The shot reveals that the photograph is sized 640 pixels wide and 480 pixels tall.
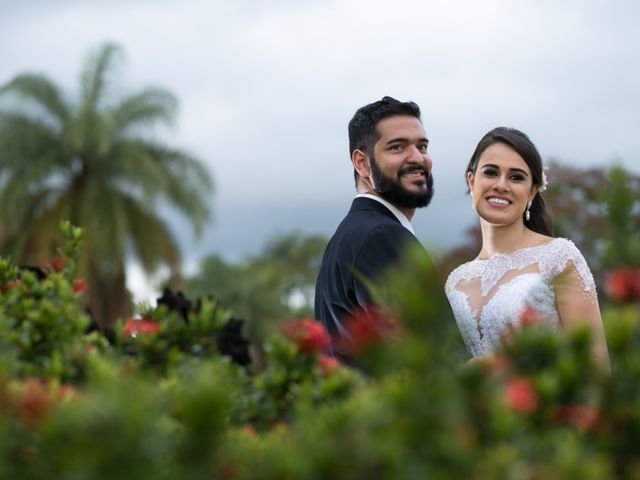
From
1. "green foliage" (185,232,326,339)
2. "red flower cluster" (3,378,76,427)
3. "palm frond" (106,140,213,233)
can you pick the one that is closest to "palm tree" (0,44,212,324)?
"palm frond" (106,140,213,233)

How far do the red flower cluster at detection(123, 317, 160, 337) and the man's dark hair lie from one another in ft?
10.8

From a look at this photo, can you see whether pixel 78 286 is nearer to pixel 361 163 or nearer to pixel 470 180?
pixel 361 163

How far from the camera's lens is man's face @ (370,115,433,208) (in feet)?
18.9

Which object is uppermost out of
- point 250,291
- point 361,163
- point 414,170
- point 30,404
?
point 250,291

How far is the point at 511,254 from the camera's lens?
610cm

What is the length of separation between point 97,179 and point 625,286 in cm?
2374

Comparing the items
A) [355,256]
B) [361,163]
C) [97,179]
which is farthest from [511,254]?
[97,179]

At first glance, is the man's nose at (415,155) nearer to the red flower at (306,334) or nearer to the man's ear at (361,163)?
the man's ear at (361,163)

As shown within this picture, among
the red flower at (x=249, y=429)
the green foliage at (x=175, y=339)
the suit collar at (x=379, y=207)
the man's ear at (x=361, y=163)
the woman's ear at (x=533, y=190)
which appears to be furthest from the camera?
the man's ear at (x=361, y=163)

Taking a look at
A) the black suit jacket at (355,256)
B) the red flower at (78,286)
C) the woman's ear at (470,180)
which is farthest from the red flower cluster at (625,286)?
the woman's ear at (470,180)

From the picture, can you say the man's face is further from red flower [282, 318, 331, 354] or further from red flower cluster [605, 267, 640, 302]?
red flower cluster [605, 267, 640, 302]

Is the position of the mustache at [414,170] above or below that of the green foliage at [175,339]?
above

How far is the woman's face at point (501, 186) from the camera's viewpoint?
578cm

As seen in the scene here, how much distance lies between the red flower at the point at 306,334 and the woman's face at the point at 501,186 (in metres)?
3.57
